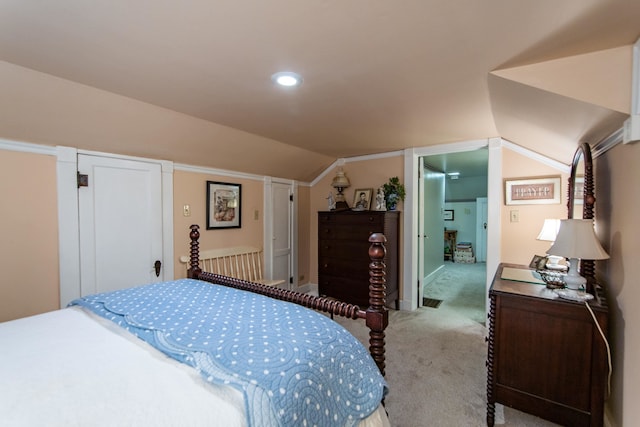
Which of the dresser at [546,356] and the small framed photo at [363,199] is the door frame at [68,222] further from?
the dresser at [546,356]

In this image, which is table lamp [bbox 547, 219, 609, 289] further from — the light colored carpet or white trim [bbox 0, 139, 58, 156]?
white trim [bbox 0, 139, 58, 156]

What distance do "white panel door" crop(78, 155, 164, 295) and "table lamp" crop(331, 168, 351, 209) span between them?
2.22 metres

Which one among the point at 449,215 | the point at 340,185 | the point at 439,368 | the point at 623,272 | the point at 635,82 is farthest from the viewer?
the point at 449,215

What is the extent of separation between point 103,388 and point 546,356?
214cm

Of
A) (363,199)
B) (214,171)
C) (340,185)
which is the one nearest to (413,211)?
(363,199)

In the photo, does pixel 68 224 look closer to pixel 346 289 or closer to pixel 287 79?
pixel 287 79

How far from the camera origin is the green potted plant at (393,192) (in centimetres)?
371

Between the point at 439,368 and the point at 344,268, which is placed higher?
the point at 344,268

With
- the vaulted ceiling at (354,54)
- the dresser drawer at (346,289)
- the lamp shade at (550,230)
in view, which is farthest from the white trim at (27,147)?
the lamp shade at (550,230)

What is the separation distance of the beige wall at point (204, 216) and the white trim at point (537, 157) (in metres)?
3.00

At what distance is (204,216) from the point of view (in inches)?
132

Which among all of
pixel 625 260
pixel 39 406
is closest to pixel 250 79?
pixel 39 406

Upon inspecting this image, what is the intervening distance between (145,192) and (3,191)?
0.95 metres

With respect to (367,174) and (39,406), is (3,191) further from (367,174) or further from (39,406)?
(367,174)
